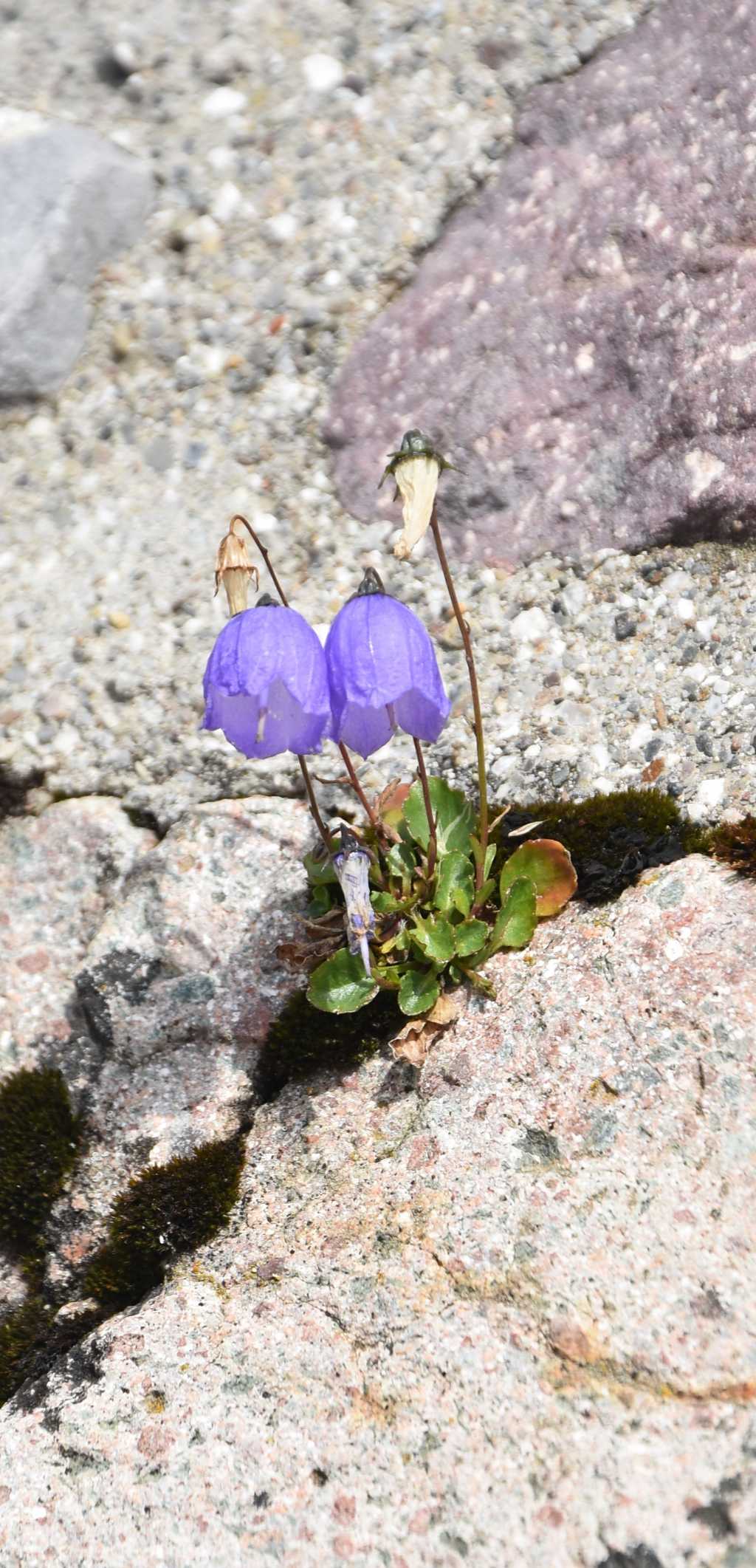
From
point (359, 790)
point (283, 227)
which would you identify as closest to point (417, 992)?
point (359, 790)

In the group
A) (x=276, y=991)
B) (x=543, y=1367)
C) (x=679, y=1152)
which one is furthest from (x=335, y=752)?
(x=543, y=1367)

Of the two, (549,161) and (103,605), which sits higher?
(549,161)

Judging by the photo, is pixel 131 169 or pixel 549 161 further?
pixel 131 169

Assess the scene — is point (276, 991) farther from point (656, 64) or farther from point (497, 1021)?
point (656, 64)

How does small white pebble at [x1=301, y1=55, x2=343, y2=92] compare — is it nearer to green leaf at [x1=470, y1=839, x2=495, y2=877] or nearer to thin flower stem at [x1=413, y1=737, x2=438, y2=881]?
thin flower stem at [x1=413, y1=737, x2=438, y2=881]

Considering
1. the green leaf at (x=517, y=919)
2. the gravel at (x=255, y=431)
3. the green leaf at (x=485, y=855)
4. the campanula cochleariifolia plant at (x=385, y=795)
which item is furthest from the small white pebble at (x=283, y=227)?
the green leaf at (x=517, y=919)

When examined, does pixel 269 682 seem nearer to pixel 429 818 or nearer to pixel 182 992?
pixel 429 818
